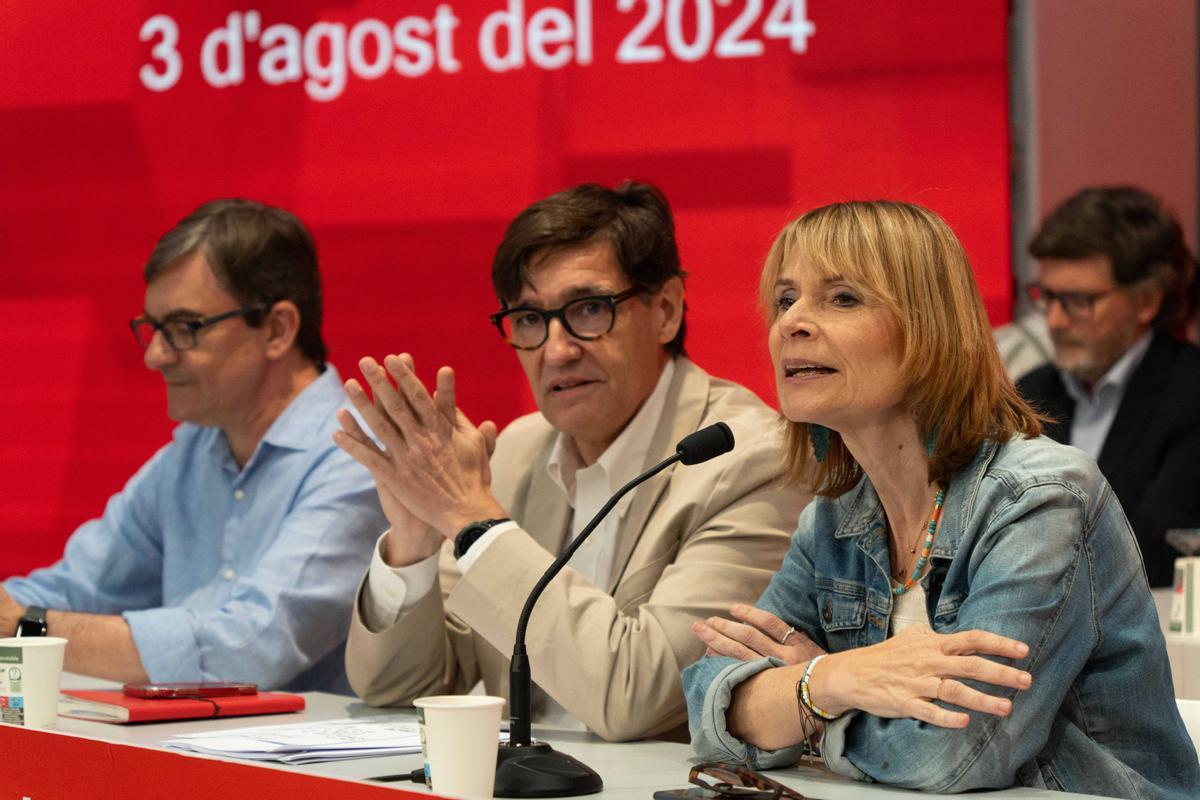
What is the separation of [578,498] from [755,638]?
843 mm

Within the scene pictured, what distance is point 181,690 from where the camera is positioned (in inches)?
93.5

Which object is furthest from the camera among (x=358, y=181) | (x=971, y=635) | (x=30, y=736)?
(x=358, y=181)

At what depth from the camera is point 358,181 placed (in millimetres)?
4320

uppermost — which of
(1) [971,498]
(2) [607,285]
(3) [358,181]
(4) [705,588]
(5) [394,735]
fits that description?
(3) [358,181]

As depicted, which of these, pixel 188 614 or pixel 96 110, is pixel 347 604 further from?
pixel 96 110

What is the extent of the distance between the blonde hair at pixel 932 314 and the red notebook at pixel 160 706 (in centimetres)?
111

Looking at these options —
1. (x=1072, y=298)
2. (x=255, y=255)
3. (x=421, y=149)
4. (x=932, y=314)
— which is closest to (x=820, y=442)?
(x=932, y=314)

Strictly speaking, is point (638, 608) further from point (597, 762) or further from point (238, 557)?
point (238, 557)

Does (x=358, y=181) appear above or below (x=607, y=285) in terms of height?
above

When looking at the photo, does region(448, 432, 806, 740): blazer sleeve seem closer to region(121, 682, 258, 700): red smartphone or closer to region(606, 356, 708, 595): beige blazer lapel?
region(606, 356, 708, 595): beige blazer lapel

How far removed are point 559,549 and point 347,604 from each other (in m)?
0.47

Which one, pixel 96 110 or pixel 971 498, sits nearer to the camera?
pixel 971 498

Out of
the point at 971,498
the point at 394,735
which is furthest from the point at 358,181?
the point at 971,498

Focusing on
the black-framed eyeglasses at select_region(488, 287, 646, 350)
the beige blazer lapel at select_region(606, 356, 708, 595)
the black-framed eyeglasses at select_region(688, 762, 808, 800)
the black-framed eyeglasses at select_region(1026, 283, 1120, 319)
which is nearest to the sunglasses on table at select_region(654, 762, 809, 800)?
the black-framed eyeglasses at select_region(688, 762, 808, 800)
